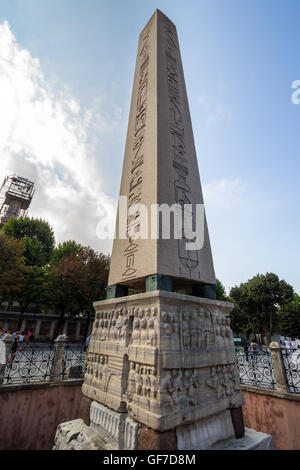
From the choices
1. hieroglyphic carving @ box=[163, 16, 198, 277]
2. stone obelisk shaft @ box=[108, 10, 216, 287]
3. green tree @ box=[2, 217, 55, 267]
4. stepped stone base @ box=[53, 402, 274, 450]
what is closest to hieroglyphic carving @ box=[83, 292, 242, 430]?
stepped stone base @ box=[53, 402, 274, 450]

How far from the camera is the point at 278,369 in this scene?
5.34 meters

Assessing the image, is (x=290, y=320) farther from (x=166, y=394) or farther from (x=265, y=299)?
(x=166, y=394)

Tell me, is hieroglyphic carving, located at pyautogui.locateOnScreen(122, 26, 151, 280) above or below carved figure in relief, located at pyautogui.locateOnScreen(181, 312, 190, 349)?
above

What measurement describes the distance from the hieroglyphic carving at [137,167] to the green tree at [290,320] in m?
34.3

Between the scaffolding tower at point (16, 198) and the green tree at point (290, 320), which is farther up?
the scaffolding tower at point (16, 198)

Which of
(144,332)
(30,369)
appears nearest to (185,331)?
(144,332)

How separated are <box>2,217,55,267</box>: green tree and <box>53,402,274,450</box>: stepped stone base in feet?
77.7

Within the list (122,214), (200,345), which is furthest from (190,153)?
(200,345)

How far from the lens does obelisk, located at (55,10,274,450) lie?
2422mm

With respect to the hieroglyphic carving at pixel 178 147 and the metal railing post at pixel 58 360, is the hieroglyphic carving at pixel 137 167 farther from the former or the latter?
the metal railing post at pixel 58 360

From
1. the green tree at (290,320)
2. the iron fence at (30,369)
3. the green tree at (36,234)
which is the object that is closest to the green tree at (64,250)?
the green tree at (36,234)

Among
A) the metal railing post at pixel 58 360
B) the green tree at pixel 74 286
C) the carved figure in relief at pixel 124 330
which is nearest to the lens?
the carved figure in relief at pixel 124 330

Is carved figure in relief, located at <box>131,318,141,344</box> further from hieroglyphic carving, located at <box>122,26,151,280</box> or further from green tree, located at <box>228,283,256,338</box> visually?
green tree, located at <box>228,283,256,338</box>

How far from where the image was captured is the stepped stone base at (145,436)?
Result: 7.52ft
